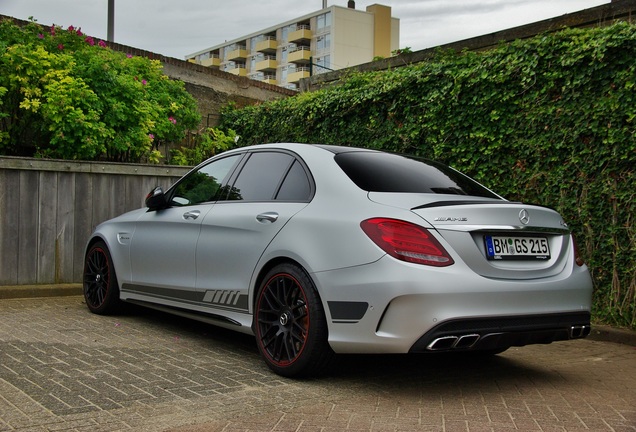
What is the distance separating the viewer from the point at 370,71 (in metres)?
10.6

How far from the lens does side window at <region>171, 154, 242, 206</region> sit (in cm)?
593

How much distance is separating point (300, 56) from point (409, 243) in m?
87.0

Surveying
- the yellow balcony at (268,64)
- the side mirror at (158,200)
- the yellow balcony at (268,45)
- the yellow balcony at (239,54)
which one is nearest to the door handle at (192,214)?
the side mirror at (158,200)

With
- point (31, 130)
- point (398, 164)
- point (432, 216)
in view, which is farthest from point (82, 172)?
point (432, 216)

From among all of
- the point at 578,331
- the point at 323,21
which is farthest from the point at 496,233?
the point at 323,21

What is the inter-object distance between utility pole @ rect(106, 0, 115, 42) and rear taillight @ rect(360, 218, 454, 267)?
1152 centimetres

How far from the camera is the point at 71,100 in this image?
30.5 ft

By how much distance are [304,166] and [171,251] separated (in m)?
1.64

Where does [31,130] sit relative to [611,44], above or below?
below

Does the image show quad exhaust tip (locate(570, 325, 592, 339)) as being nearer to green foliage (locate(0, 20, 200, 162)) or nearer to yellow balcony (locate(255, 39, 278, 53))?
green foliage (locate(0, 20, 200, 162))

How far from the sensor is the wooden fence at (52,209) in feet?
27.4

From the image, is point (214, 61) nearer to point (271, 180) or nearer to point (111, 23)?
point (111, 23)

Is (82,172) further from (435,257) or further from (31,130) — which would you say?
(435,257)

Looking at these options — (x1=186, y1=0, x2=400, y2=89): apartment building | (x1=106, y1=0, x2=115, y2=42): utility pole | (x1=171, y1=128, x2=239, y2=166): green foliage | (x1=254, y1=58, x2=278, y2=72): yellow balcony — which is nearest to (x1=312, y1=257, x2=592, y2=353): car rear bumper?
(x1=171, y1=128, x2=239, y2=166): green foliage
